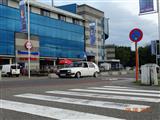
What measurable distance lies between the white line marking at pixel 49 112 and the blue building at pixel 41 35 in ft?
149

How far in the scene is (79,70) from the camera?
82.6ft

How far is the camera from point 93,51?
86750mm

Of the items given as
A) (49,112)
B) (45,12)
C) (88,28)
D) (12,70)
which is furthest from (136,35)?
(88,28)

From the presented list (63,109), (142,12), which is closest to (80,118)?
(63,109)

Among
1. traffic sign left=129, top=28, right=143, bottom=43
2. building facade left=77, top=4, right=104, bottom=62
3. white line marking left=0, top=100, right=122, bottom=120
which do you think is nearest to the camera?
white line marking left=0, top=100, right=122, bottom=120

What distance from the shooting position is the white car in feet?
80.2

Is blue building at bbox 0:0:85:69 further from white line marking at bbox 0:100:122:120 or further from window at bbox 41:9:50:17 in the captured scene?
white line marking at bbox 0:100:122:120

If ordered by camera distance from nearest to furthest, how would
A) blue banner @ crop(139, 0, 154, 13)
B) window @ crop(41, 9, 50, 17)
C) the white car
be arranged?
blue banner @ crop(139, 0, 154, 13)
the white car
window @ crop(41, 9, 50, 17)

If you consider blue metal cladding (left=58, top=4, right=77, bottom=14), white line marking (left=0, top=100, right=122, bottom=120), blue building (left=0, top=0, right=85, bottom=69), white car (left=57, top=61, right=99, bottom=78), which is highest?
blue metal cladding (left=58, top=4, right=77, bottom=14)

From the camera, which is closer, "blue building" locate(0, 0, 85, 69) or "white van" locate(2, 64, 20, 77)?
"white van" locate(2, 64, 20, 77)

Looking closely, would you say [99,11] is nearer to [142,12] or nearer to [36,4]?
[36,4]

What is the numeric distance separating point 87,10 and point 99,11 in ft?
32.9

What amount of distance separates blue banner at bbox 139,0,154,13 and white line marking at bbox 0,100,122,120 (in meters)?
7.55

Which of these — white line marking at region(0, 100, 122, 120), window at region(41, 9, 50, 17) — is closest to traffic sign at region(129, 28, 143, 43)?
white line marking at region(0, 100, 122, 120)
